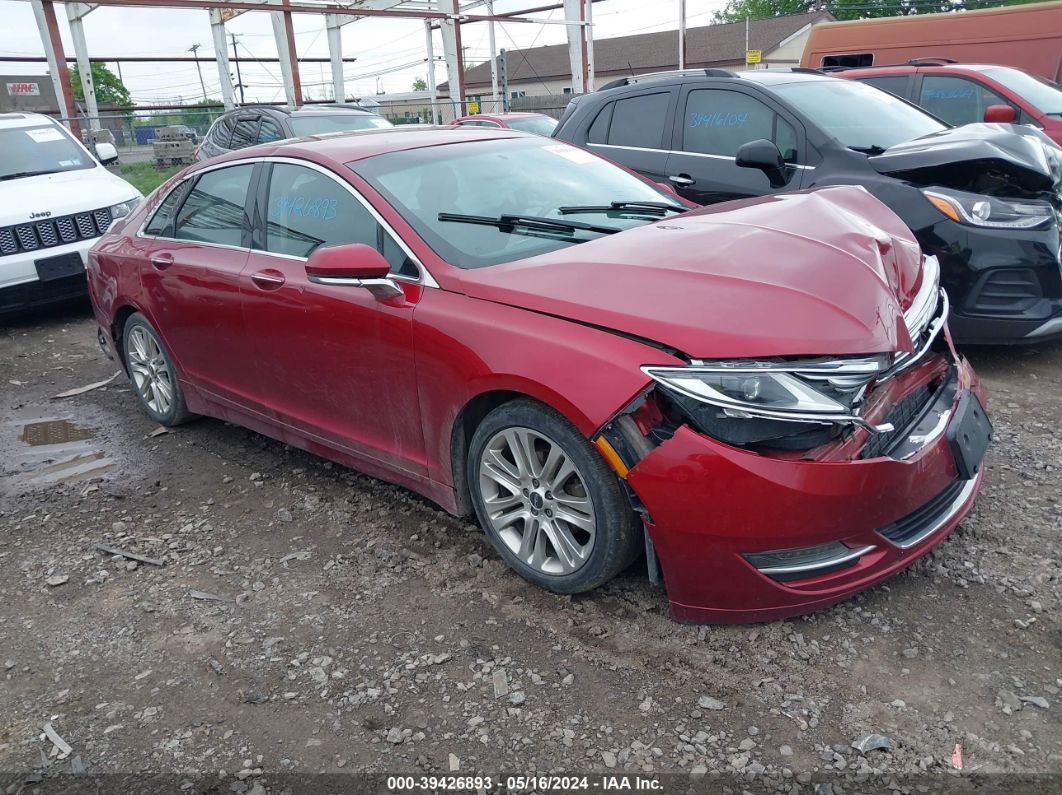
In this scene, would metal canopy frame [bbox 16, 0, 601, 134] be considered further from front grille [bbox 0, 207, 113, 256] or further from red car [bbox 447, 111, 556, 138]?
front grille [bbox 0, 207, 113, 256]

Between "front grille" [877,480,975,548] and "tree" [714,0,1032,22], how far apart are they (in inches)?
1557

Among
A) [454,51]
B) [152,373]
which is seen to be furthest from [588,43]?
[152,373]

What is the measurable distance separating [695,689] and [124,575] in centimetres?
241

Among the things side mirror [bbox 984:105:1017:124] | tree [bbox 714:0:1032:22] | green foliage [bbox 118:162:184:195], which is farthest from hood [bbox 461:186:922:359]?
tree [bbox 714:0:1032:22]

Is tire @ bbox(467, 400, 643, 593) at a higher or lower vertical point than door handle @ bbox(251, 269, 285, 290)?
lower

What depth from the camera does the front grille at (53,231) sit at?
23.5 feet

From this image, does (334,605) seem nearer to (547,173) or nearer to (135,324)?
(547,173)

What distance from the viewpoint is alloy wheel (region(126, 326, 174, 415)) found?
4.91 meters

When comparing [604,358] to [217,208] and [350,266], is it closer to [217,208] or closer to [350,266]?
[350,266]

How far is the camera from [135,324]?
16.4ft

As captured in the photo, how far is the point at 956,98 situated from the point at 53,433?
26.2ft

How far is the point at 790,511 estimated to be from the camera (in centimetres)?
244

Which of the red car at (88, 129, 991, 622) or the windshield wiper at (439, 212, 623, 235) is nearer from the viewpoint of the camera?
the red car at (88, 129, 991, 622)

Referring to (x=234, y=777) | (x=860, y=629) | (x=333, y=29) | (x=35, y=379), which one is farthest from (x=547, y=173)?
(x=333, y=29)
